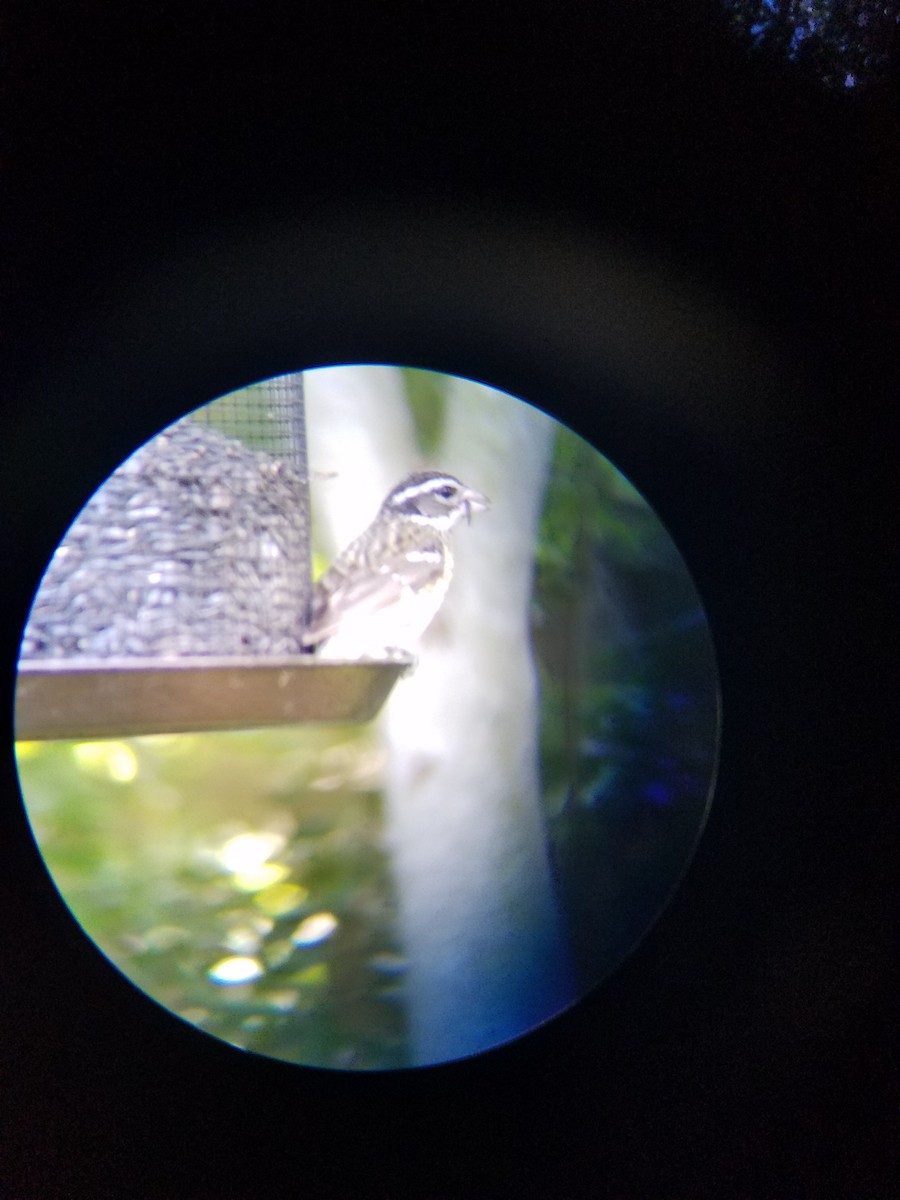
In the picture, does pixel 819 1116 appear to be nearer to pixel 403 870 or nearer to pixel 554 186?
pixel 403 870

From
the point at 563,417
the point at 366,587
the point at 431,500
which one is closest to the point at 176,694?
the point at 366,587

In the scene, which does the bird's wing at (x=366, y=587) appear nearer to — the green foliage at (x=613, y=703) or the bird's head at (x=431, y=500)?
the bird's head at (x=431, y=500)

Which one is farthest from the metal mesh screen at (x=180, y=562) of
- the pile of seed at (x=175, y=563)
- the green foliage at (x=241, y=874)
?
the green foliage at (x=241, y=874)

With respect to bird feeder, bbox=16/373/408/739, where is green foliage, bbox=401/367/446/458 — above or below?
above

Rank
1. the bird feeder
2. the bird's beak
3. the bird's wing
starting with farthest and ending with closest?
the bird's beak → the bird's wing → the bird feeder

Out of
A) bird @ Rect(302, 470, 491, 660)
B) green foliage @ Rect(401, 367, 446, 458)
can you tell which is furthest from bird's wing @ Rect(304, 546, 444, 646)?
green foliage @ Rect(401, 367, 446, 458)

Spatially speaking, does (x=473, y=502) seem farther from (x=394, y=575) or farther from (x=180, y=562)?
(x=180, y=562)

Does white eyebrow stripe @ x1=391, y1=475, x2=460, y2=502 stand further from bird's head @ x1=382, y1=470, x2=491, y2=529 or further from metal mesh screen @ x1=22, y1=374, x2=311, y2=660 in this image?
metal mesh screen @ x1=22, y1=374, x2=311, y2=660
